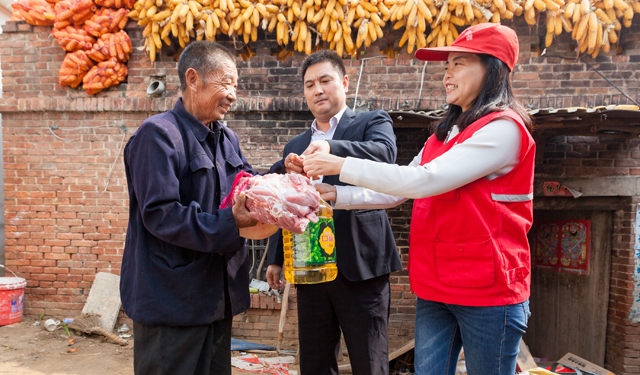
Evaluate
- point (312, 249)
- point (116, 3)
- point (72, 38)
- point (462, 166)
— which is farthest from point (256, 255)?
point (462, 166)

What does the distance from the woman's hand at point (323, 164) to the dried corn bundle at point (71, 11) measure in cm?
452

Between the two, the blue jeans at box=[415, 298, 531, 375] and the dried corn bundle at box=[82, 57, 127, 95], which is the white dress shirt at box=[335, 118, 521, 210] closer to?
the blue jeans at box=[415, 298, 531, 375]

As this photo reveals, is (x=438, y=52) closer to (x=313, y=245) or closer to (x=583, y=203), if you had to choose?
(x=313, y=245)

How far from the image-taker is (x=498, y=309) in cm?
165

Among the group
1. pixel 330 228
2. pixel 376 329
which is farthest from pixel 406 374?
pixel 330 228

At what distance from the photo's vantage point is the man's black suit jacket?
237 centimetres

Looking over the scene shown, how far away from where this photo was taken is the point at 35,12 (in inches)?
187

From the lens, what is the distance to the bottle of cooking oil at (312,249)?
7.08 feet

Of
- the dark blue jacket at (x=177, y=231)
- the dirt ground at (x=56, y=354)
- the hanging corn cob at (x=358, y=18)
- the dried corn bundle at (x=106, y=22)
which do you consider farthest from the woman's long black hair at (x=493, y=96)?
the dried corn bundle at (x=106, y=22)

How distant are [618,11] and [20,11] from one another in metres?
7.02

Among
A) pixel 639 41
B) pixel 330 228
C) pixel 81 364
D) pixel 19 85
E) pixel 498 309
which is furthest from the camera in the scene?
pixel 19 85

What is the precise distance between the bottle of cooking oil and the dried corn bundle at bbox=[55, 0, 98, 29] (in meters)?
4.41

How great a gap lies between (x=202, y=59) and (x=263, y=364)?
12.2 ft

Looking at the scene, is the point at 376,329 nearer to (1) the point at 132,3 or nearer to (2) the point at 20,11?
(1) the point at 132,3
